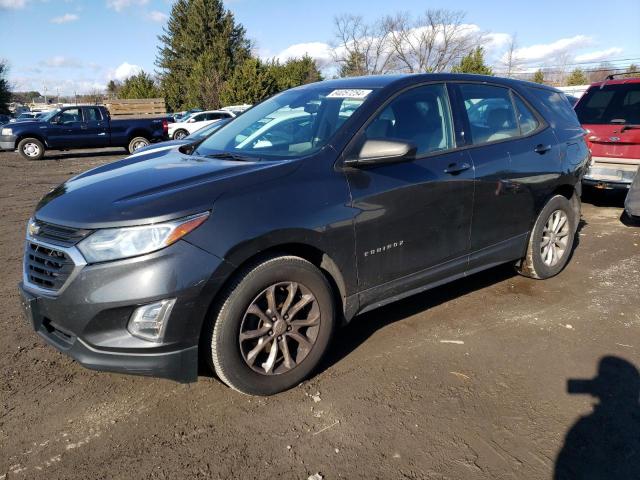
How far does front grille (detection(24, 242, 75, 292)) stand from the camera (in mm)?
2453

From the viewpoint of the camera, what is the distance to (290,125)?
347cm

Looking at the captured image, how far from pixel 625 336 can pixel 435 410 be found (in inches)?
70.0

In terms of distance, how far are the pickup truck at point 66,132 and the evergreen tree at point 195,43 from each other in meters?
26.4

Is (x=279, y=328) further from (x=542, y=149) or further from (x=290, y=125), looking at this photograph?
(x=542, y=149)

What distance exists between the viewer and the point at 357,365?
3.19m

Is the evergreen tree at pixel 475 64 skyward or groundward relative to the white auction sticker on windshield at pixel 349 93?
skyward

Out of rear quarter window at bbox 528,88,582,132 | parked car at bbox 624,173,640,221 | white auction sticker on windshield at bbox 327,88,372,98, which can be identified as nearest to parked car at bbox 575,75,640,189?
parked car at bbox 624,173,640,221

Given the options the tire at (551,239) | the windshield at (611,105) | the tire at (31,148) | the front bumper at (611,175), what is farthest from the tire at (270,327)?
the tire at (31,148)

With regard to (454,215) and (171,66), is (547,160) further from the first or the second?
(171,66)

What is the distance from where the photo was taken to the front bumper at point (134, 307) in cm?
234

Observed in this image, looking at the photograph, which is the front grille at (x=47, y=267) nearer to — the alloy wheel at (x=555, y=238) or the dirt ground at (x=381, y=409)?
the dirt ground at (x=381, y=409)

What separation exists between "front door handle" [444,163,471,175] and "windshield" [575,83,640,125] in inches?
204

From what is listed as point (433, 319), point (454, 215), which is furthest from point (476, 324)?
point (454, 215)

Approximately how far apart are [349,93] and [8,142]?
17.8m
